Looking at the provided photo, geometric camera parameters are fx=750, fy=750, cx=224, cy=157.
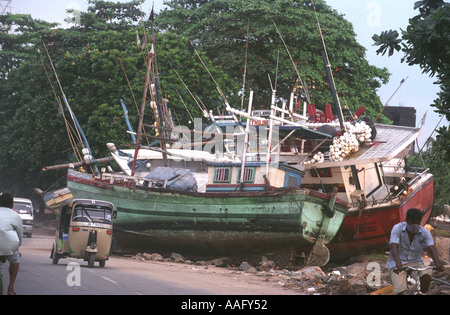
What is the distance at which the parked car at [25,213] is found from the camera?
1289 inches

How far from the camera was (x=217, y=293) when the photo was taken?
12.6 m

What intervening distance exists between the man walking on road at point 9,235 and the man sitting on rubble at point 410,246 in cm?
503

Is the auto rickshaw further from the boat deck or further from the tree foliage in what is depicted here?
the tree foliage

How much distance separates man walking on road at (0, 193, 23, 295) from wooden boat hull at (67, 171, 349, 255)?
1237 cm

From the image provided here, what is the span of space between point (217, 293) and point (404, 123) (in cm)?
4451

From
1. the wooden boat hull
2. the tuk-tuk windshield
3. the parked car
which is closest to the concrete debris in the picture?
the wooden boat hull

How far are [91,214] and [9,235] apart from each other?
23.2 feet

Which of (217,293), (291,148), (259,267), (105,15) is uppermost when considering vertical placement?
(105,15)

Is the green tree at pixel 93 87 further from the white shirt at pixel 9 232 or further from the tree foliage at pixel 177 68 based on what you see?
the white shirt at pixel 9 232

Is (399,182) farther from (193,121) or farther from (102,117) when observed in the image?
(102,117)

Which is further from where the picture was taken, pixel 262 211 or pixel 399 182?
pixel 399 182

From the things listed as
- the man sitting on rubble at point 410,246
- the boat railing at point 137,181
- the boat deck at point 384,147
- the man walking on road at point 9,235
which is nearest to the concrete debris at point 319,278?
the boat railing at point 137,181

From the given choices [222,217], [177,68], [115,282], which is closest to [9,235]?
[115,282]
